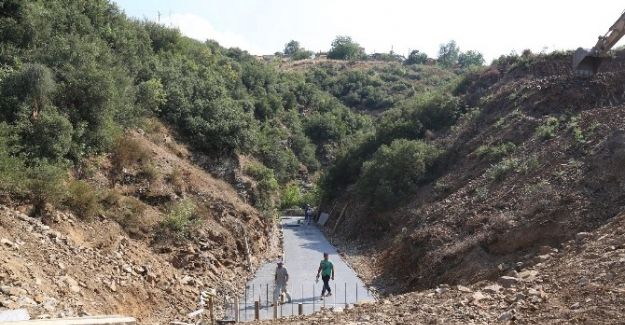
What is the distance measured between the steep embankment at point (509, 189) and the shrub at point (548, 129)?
1.9 inches

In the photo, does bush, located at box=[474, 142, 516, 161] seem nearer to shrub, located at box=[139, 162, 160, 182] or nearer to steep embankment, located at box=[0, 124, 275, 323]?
steep embankment, located at box=[0, 124, 275, 323]

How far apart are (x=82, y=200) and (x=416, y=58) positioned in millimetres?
71935

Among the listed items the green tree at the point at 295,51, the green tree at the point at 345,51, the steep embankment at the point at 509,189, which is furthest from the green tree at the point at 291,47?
the steep embankment at the point at 509,189

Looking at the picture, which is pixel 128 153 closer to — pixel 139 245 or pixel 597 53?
pixel 139 245

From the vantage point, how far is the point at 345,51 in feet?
269

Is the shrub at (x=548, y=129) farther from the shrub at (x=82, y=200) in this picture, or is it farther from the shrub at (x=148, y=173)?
the shrub at (x=82, y=200)

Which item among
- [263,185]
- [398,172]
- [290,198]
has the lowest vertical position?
[290,198]

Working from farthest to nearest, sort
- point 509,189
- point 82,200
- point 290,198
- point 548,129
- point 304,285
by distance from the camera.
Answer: point 290,198 → point 548,129 → point 509,189 → point 304,285 → point 82,200

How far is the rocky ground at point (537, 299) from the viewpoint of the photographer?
710 centimetres

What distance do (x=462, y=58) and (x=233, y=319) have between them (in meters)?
76.4

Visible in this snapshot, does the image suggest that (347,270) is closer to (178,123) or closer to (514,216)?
(514,216)

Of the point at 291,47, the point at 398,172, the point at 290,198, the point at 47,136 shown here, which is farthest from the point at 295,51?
the point at 47,136

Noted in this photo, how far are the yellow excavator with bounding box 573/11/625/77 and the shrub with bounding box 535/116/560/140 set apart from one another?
8.41ft

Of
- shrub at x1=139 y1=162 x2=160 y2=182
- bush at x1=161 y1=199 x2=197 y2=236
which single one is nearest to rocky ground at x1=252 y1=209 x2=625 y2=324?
bush at x1=161 y1=199 x2=197 y2=236
